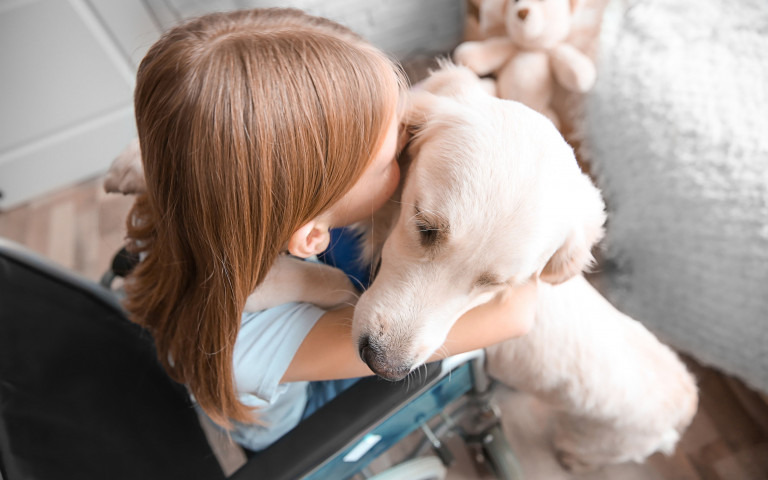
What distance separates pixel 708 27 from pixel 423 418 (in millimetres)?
1229

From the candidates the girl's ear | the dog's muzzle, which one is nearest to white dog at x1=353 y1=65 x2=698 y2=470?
the dog's muzzle

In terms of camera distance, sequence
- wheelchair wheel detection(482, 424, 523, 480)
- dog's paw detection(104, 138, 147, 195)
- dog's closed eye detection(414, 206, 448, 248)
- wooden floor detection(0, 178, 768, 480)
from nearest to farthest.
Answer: dog's closed eye detection(414, 206, 448, 248), dog's paw detection(104, 138, 147, 195), wheelchair wheel detection(482, 424, 523, 480), wooden floor detection(0, 178, 768, 480)

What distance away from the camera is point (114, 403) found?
0.66 meters

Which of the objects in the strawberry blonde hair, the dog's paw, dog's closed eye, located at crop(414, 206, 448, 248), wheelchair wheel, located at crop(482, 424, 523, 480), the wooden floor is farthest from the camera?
the wooden floor

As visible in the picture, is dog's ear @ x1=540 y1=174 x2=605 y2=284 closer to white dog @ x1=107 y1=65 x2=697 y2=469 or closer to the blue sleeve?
white dog @ x1=107 y1=65 x2=697 y2=469

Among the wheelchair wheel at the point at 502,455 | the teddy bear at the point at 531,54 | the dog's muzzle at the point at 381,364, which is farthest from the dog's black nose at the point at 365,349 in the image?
the teddy bear at the point at 531,54

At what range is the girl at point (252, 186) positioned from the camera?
495 mm

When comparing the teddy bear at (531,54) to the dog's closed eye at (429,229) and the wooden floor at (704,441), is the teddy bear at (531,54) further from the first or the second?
the wooden floor at (704,441)

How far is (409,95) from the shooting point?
712 millimetres

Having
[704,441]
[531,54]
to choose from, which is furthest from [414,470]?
[531,54]

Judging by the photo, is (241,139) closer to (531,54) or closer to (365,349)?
(365,349)

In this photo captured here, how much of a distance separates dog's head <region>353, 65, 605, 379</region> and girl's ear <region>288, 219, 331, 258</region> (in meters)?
0.10

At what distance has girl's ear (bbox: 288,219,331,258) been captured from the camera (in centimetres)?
62

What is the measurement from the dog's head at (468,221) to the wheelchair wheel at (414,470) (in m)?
0.39
